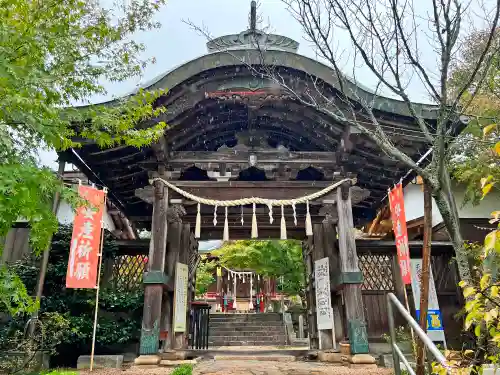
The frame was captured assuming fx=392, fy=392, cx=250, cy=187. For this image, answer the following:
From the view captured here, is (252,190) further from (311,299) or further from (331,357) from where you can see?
(331,357)

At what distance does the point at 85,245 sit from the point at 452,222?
6338 mm

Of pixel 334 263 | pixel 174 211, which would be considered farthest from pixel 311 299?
pixel 174 211

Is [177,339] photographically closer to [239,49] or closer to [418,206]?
[239,49]

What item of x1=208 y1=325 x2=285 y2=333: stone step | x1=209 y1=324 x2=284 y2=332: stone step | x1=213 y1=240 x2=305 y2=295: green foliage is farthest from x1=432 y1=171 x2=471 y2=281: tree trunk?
x1=209 y1=324 x2=284 y2=332: stone step

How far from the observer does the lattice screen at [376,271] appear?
10338 mm

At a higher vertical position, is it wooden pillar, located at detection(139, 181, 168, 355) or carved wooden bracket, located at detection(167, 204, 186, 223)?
carved wooden bracket, located at detection(167, 204, 186, 223)

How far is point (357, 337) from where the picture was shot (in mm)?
6895

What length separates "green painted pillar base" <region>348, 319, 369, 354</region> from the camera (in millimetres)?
6793

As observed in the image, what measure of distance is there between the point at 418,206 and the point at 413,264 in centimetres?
482

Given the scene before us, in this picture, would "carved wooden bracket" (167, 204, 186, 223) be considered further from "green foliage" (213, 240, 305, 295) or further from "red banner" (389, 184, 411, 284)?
"green foliage" (213, 240, 305, 295)

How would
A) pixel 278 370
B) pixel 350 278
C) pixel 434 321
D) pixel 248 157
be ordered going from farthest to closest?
1. pixel 434 321
2. pixel 248 157
3. pixel 350 278
4. pixel 278 370

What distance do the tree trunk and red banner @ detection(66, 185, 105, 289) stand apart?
5692 millimetres

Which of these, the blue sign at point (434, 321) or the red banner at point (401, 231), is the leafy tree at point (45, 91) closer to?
the red banner at point (401, 231)

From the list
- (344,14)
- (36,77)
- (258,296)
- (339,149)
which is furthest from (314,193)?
(258,296)
